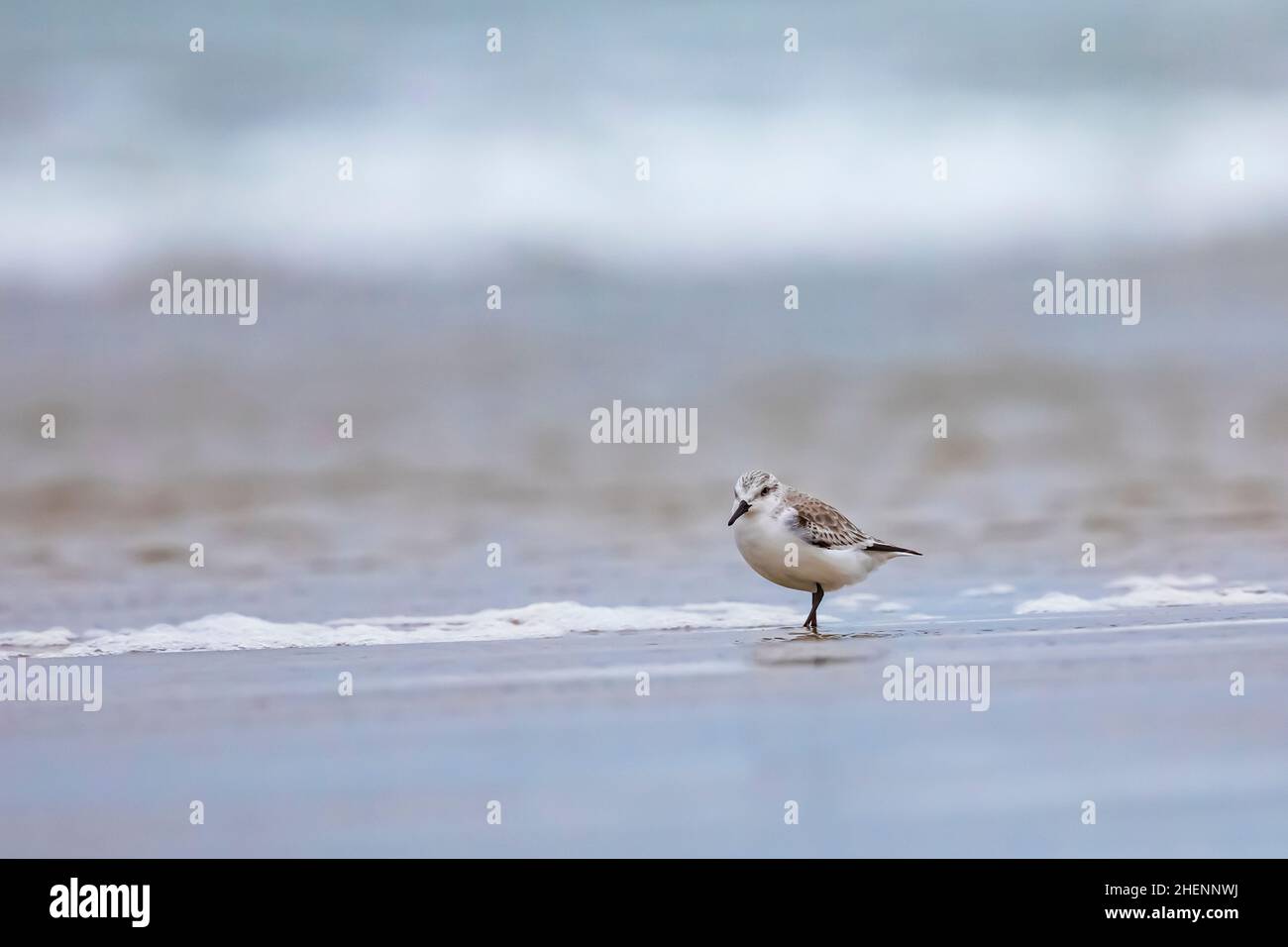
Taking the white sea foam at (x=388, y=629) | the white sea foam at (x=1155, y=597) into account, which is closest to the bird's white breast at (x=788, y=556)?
the white sea foam at (x=388, y=629)

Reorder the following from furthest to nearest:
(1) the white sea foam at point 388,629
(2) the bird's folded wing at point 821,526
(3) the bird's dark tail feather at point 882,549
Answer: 1. (3) the bird's dark tail feather at point 882,549
2. (2) the bird's folded wing at point 821,526
3. (1) the white sea foam at point 388,629

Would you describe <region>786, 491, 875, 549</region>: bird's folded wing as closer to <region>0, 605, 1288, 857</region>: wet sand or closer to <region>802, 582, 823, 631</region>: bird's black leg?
<region>802, 582, 823, 631</region>: bird's black leg

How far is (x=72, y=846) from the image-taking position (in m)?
3.41

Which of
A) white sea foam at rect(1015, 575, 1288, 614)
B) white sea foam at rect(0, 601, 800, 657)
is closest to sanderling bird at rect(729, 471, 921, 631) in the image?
white sea foam at rect(0, 601, 800, 657)

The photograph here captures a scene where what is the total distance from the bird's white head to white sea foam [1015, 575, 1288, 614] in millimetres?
1265

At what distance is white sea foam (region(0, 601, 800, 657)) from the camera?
20.8 ft

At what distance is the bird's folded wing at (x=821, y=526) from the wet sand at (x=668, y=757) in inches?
39.4

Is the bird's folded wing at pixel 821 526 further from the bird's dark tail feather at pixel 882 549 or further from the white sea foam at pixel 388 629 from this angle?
the white sea foam at pixel 388 629

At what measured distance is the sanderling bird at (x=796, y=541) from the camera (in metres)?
6.68

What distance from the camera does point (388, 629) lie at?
6668 millimetres

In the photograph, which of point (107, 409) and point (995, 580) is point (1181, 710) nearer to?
point (995, 580)

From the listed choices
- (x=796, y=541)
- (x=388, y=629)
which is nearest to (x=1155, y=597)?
(x=796, y=541)

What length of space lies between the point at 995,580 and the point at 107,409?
6.27 metres
